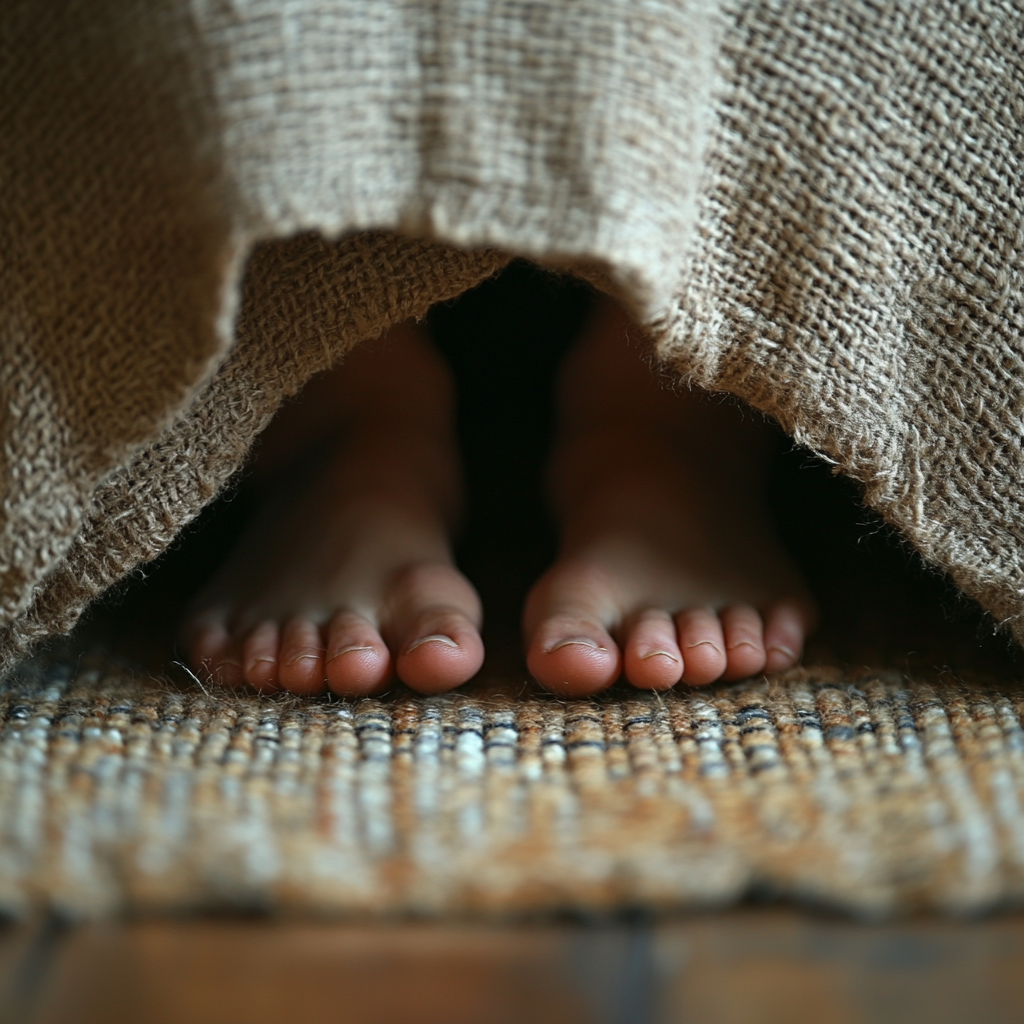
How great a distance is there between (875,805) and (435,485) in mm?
409

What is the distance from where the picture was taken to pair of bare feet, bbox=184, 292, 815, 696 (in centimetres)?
54

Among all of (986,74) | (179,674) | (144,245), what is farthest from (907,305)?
(179,674)

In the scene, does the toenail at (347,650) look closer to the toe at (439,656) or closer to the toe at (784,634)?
the toe at (439,656)

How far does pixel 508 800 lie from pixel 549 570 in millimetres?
243

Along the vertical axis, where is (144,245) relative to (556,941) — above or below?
above

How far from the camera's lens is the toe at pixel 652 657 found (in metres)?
0.53

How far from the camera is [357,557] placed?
0.62 meters

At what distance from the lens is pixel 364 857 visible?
35 centimetres

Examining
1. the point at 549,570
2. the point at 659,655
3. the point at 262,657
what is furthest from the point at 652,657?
the point at 262,657

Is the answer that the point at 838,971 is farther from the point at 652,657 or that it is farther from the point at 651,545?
the point at 651,545

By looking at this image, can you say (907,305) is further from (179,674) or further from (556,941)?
(179,674)

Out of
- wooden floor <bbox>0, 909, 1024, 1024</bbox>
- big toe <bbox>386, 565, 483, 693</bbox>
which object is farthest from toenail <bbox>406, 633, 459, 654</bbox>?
wooden floor <bbox>0, 909, 1024, 1024</bbox>

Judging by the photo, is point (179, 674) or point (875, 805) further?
point (179, 674)

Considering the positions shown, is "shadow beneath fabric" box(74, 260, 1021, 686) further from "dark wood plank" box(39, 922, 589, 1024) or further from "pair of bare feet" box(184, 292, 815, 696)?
"dark wood plank" box(39, 922, 589, 1024)
